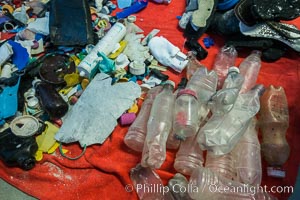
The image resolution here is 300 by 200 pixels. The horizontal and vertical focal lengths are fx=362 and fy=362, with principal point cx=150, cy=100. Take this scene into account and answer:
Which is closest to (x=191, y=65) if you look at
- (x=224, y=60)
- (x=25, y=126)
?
(x=224, y=60)

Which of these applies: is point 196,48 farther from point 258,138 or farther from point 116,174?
point 116,174

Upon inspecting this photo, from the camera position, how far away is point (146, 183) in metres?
1.49

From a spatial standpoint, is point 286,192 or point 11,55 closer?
point 286,192

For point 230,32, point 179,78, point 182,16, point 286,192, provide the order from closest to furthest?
point 286,192 → point 179,78 → point 230,32 → point 182,16

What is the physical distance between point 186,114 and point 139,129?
0.23 metres

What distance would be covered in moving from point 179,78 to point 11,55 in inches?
35.8

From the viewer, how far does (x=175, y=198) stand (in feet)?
4.63

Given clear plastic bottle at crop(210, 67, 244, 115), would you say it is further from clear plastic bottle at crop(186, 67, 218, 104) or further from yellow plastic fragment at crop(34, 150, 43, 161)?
yellow plastic fragment at crop(34, 150, 43, 161)

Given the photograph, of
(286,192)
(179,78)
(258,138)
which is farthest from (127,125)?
(286,192)

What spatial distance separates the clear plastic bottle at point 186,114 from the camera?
58.1 inches

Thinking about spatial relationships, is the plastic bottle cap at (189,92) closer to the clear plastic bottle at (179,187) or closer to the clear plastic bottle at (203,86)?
the clear plastic bottle at (203,86)

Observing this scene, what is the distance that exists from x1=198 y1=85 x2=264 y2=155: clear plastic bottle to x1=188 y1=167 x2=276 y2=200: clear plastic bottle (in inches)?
4.0

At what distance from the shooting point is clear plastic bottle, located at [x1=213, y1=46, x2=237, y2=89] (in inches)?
72.6

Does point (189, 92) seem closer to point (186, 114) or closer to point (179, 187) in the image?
point (186, 114)
